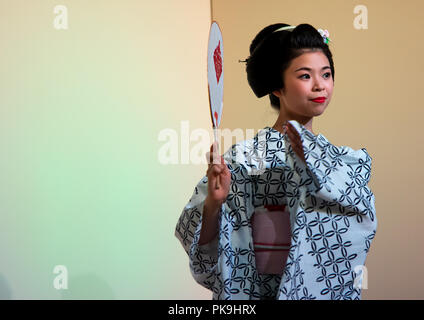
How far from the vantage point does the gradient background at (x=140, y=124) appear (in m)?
1.74

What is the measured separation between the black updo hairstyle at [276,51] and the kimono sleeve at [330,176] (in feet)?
→ 0.77

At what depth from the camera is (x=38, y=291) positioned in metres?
1.73

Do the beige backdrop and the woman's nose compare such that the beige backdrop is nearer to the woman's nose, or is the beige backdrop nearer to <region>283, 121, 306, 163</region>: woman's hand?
the woman's nose

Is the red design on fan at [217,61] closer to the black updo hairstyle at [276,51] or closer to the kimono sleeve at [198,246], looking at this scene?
the black updo hairstyle at [276,51]

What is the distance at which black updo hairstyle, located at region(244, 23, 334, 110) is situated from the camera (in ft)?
4.22

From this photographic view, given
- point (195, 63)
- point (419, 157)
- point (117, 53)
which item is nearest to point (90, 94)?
point (117, 53)

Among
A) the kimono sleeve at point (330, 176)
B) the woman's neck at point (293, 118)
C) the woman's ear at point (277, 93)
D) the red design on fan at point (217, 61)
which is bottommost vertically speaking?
the kimono sleeve at point (330, 176)

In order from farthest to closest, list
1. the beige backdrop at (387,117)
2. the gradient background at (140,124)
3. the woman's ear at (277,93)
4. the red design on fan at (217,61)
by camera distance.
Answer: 1. the beige backdrop at (387,117)
2. the gradient background at (140,124)
3. the woman's ear at (277,93)
4. the red design on fan at (217,61)

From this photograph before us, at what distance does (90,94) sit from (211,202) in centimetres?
102

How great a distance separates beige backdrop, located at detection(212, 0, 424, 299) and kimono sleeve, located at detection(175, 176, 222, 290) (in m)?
1.06

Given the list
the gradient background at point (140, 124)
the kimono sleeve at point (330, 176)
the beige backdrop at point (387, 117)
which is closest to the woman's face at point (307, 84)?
the kimono sleeve at point (330, 176)

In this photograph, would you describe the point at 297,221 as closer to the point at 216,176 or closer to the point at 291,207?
the point at 291,207
